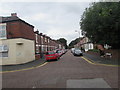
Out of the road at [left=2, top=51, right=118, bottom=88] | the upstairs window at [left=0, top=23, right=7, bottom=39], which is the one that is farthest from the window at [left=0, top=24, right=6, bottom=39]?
the road at [left=2, top=51, right=118, bottom=88]

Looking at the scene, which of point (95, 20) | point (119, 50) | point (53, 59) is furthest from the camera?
point (53, 59)

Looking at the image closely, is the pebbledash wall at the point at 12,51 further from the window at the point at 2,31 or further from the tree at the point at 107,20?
the tree at the point at 107,20

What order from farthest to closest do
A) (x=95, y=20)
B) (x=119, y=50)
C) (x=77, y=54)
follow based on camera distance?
(x=77, y=54) < (x=119, y=50) < (x=95, y=20)

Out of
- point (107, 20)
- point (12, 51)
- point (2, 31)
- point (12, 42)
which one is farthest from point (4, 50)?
point (107, 20)

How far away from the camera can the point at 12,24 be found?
48.8 ft

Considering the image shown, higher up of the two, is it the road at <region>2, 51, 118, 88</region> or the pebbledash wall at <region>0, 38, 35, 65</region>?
the pebbledash wall at <region>0, 38, 35, 65</region>

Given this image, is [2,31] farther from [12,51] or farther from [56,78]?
[56,78]

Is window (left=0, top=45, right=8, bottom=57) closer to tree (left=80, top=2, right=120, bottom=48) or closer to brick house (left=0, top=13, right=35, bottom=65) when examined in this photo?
brick house (left=0, top=13, right=35, bottom=65)

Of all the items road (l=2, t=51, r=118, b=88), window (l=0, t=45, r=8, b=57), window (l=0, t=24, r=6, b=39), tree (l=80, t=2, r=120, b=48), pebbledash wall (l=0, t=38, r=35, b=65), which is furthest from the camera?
window (l=0, t=24, r=6, b=39)

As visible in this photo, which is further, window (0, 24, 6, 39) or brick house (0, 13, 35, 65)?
window (0, 24, 6, 39)

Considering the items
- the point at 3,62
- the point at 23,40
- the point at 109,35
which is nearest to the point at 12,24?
the point at 23,40

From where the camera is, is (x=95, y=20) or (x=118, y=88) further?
(x=95, y=20)

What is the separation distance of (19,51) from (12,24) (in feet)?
12.1

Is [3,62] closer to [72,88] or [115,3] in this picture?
[72,88]
